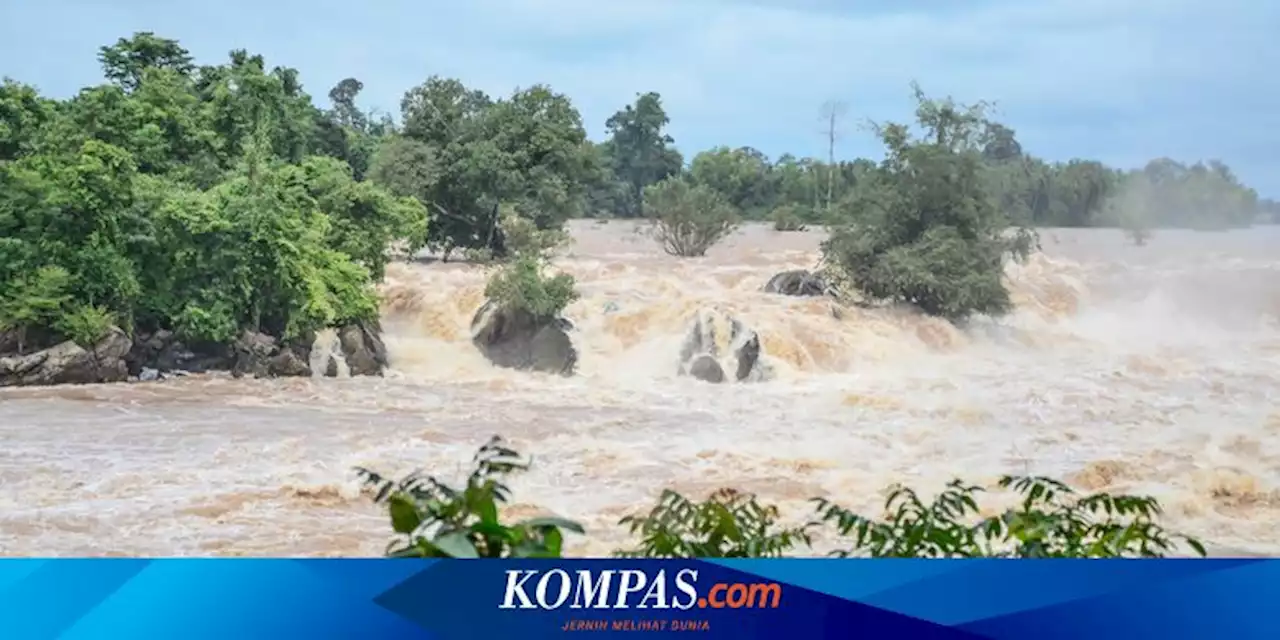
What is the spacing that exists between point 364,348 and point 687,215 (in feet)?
4.91

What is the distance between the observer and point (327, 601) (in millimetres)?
1891

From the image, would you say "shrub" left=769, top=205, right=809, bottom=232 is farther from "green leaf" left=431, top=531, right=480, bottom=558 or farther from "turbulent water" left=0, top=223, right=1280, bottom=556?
"green leaf" left=431, top=531, right=480, bottom=558

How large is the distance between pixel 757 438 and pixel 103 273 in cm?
232

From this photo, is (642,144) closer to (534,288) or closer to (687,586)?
(534,288)

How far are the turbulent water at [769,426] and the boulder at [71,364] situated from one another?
0.08 m

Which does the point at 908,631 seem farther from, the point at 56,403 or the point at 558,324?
Answer: the point at 558,324

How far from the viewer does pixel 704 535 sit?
6.68ft

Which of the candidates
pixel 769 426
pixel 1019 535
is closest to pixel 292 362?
pixel 769 426

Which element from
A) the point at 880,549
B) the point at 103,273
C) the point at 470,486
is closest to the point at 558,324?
the point at 103,273

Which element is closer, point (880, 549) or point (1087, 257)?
point (880, 549)

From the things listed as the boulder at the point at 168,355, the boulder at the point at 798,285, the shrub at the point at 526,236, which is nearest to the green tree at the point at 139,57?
the boulder at the point at 168,355

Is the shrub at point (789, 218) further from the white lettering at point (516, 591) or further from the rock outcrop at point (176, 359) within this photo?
the white lettering at point (516, 591)

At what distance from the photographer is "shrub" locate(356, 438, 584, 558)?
164 centimetres

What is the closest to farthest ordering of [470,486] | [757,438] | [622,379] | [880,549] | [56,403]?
[470,486], [880,549], [757,438], [56,403], [622,379]
